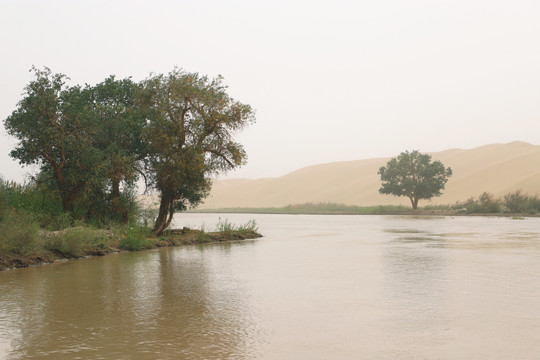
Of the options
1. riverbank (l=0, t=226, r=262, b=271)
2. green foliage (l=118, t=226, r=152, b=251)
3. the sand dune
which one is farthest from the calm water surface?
the sand dune

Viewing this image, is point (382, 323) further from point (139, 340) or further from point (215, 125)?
point (215, 125)

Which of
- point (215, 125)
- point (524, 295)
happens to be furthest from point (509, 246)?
point (215, 125)

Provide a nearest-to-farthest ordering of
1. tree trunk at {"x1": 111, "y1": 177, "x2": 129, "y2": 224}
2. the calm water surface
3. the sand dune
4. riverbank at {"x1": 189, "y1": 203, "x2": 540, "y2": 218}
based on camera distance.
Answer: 1. the calm water surface
2. tree trunk at {"x1": 111, "y1": 177, "x2": 129, "y2": 224}
3. riverbank at {"x1": 189, "y1": 203, "x2": 540, "y2": 218}
4. the sand dune

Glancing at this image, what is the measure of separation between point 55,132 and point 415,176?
5757 cm

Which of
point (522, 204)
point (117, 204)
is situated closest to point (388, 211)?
point (522, 204)

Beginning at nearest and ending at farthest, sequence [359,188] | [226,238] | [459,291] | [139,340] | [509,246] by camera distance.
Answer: [139,340] → [459,291] → [509,246] → [226,238] → [359,188]

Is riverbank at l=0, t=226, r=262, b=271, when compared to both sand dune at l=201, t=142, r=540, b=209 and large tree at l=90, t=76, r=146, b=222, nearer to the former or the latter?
large tree at l=90, t=76, r=146, b=222

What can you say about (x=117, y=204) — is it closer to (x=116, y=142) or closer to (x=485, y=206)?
(x=116, y=142)

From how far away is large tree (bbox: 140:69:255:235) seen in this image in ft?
79.8

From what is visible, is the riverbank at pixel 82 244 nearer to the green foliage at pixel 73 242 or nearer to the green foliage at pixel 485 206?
the green foliage at pixel 73 242

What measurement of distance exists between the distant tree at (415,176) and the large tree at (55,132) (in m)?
53.5

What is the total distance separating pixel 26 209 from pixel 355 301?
16.7m

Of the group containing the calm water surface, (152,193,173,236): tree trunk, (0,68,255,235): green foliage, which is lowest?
the calm water surface

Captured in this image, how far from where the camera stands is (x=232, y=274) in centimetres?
1391
